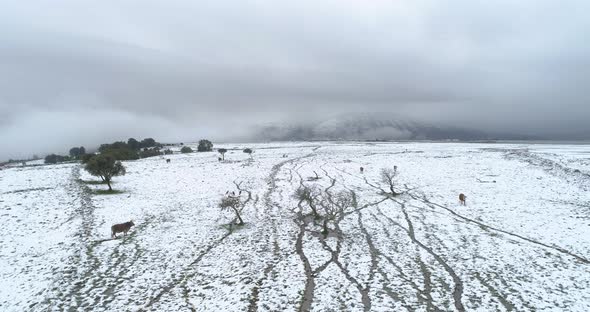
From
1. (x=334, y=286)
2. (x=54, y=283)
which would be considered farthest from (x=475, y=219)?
(x=54, y=283)

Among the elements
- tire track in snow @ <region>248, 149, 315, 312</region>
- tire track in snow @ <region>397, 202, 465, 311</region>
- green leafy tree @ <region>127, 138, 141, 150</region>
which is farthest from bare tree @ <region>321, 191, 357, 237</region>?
green leafy tree @ <region>127, 138, 141, 150</region>

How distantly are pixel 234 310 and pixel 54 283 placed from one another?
11940 mm

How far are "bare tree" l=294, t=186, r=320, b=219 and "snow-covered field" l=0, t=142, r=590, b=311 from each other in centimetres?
95

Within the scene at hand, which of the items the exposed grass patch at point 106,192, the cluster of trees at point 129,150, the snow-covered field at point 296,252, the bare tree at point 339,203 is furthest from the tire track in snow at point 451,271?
the cluster of trees at point 129,150

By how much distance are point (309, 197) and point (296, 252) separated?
7281 millimetres

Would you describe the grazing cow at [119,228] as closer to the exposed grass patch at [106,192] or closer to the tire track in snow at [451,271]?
the exposed grass patch at [106,192]

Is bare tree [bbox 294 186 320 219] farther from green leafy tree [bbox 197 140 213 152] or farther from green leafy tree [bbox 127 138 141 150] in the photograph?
green leafy tree [bbox 127 138 141 150]

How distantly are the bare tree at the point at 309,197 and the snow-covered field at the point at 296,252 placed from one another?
95 centimetres

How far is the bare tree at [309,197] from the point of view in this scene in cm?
2742

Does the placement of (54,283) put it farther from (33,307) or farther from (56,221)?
(56,221)

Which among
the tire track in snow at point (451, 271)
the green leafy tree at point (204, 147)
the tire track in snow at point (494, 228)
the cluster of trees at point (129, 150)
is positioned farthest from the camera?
the green leafy tree at point (204, 147)

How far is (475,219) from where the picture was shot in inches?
1112

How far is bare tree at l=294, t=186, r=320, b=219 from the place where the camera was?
27416mm

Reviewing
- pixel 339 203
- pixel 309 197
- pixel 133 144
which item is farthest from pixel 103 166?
pixel 133 144
